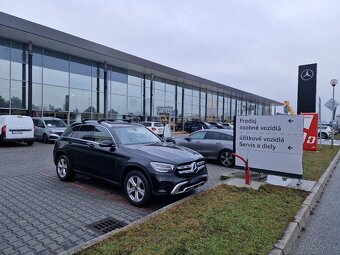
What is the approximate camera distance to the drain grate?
4242 millimetres

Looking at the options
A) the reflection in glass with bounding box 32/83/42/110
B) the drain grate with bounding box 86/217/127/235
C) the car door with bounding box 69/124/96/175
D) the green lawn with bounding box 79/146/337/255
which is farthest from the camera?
the reflection in glass with bounding box 32/83/42/110

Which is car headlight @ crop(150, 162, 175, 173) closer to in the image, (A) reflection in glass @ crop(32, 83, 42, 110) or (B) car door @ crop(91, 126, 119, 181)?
(B) car door @ crop(91, 126, 119, 181)

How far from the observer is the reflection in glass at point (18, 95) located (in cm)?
2034

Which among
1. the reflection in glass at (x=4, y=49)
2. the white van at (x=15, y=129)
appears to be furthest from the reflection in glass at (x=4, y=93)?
the white van at (x=15, y=129)

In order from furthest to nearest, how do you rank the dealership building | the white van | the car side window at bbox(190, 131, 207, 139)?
the dealership building, the white van, the car side window at bbox(190, 131, 207, 139)

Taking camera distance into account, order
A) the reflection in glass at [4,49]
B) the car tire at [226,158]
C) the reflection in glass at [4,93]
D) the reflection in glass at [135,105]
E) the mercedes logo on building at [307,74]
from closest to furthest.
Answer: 1. the car tire at [226,158]
2. the mercedes logo on building at [307,74]
3. the reflection in glass at [4,93]
4. the reflection in glass at [4,49]
5. the reflection in glass at [135,105]

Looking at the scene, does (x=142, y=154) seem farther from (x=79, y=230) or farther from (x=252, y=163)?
(x=252, y=163)

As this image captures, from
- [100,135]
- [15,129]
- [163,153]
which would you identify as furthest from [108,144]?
[15,129]

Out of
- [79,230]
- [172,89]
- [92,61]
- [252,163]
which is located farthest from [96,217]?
[172,89]

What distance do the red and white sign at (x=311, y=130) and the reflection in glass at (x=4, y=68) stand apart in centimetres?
1994

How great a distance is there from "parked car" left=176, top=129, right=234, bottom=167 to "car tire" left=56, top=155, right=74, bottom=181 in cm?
547

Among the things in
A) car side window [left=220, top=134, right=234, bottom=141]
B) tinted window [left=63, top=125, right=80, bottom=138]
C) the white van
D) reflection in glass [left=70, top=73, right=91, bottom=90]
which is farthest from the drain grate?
reflection in glass [left=70, top=73, right=91, bottom=90]

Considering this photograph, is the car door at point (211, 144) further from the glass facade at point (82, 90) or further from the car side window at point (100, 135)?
the glass facade at point (82, 90)

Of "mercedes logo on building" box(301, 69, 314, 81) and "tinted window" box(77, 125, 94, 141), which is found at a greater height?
"mercedes logo on building" box(301, 69, 314, 81)
